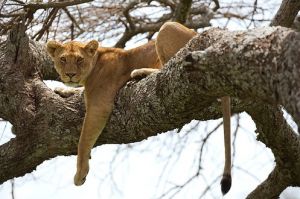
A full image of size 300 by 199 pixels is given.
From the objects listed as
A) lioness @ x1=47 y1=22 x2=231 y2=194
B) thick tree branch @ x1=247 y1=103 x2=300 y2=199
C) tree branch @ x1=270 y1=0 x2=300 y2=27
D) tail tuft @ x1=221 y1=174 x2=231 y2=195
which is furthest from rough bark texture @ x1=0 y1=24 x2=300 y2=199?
tree branch @ x1=270 y1=0 x2=300 y2=27

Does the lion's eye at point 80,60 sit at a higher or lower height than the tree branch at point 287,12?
lower

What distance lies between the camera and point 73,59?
4.75m

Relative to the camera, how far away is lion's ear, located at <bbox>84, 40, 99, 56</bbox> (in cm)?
484

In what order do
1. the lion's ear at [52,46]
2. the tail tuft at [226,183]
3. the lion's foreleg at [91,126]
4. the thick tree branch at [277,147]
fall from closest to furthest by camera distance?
1. the tail tuft at [226,183]
2. the thick tree branch at [277,147]
3. the lion's foreleg at [91,126]
4. the lion's ear at [52,46]

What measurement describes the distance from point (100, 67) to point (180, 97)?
1.83 meters

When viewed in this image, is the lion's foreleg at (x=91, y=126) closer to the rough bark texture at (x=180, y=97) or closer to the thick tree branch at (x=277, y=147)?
the rough bark texture at (x=180, y=97)

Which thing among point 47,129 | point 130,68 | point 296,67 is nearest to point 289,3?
point 130,68

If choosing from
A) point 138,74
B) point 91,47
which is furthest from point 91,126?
point 91,47

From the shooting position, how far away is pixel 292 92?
206cm

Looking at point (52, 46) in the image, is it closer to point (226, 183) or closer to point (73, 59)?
point (73, 59)

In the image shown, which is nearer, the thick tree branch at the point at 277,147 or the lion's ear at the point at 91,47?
the thick tree branch at the point at 277,147

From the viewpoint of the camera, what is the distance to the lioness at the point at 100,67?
4027 millimetres

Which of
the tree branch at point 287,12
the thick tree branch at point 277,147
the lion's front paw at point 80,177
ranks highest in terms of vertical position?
the tree branch at point 287,12

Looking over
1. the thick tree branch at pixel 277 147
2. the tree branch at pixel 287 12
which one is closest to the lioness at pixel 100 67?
the thick tree branch at pixel 277 147
